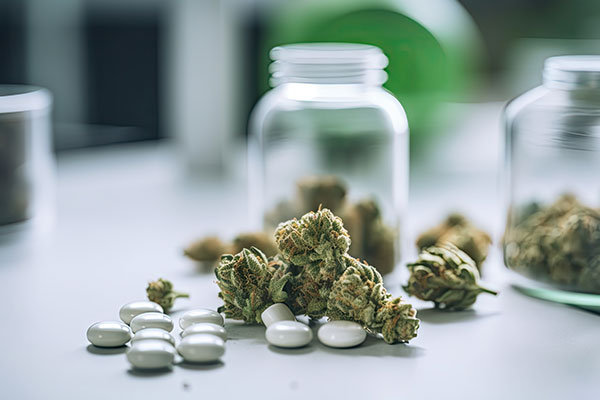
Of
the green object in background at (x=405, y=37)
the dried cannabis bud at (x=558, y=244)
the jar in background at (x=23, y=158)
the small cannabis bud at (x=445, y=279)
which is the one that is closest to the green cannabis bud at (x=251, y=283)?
the small cannabis bud at (x=445, y=279)

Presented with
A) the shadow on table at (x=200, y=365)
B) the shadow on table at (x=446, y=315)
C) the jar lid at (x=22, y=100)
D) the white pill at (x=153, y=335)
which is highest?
the jar lid at (x=22, y=100)

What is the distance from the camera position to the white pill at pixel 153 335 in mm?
525

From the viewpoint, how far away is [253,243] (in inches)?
28.3

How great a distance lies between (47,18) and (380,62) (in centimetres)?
143

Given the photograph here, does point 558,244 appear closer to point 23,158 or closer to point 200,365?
point 200,365

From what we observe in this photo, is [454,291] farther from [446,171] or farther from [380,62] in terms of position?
[446,171]

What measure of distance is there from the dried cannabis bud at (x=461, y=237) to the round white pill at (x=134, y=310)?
0.87 feet

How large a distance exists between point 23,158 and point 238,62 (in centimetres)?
44

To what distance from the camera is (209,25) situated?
3.81ft

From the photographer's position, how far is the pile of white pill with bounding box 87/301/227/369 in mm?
502

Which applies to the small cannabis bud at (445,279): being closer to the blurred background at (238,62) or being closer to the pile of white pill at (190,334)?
the pile of white pill at (190,334)

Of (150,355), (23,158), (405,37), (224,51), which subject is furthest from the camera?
(224,51)

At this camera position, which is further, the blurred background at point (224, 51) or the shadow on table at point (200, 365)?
the blurred background at point (224, 51)

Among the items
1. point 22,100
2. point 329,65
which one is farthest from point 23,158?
point 329,65
